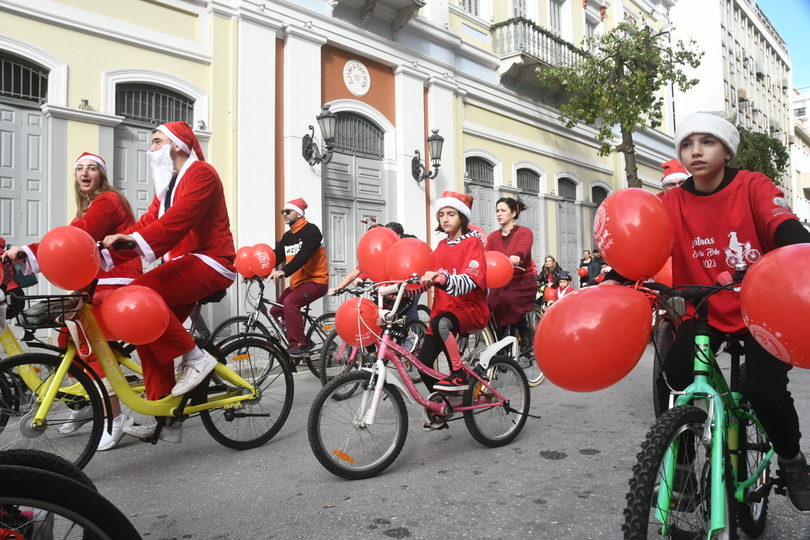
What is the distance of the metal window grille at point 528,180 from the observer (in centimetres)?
1711

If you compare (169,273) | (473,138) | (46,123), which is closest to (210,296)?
(169,273)

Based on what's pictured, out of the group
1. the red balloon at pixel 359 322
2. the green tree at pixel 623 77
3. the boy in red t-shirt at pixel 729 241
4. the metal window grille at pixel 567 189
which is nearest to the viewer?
the boy in red t-shirt at pixel 729 241

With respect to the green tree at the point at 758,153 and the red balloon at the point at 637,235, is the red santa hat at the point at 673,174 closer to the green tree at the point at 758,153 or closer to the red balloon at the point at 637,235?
the red balloon at the point at 637,235

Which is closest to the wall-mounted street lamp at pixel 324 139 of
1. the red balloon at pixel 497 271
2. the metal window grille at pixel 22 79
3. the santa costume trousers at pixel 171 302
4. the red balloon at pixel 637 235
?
the metal window grille at pixel 22 79

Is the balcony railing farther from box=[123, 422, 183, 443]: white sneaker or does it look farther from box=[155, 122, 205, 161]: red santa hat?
box=[123, 422, 183, 443]: white sneaker

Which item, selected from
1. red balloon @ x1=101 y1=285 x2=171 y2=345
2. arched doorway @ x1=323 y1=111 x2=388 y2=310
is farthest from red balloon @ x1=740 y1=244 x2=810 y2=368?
arched doorway @ x1=323 y1=111 x2=388 y2=310

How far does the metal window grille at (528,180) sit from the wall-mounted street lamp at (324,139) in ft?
23.7

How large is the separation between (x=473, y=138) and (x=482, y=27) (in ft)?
9.56

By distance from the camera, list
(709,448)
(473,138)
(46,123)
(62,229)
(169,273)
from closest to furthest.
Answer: (709,448), (62,229), (169,273), (46,123), (473,138)

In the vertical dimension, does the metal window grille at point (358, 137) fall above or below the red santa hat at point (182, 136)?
above

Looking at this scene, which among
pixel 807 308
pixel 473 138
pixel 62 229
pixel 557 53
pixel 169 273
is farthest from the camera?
pixel 557 53

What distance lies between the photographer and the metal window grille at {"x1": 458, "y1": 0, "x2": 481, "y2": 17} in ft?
50.4

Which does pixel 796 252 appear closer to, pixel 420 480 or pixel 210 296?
pixel 420 480

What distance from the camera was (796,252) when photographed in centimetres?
185
